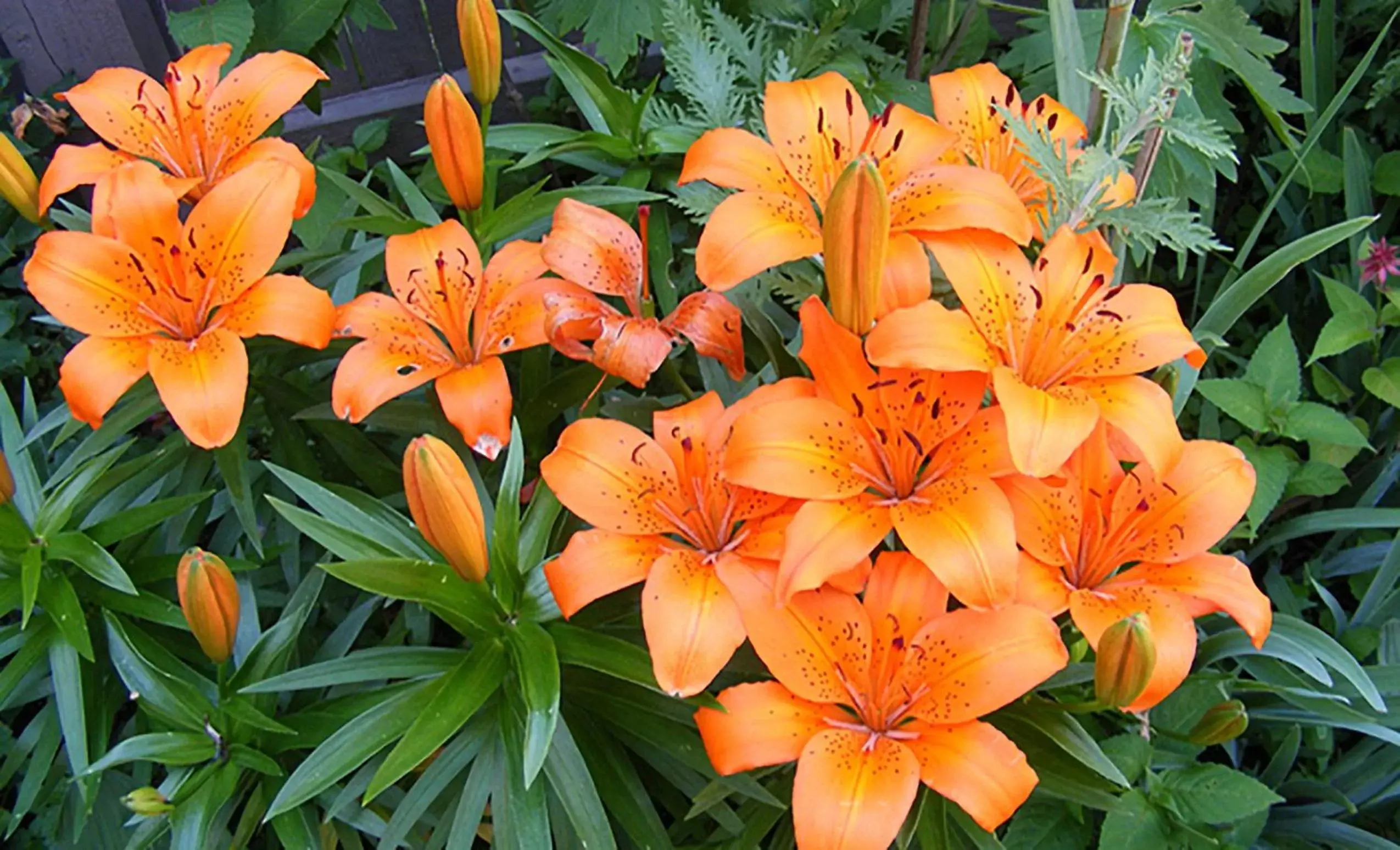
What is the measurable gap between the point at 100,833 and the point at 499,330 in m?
0.87

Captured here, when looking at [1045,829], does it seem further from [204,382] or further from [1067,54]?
[204,382]

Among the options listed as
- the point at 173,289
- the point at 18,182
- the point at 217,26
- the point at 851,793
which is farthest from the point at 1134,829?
the point at 217,26

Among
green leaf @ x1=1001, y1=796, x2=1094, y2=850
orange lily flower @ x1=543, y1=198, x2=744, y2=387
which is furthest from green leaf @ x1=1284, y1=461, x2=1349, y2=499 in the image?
orange lily flower @ x1=543, y1=198, x2=744, y2=387

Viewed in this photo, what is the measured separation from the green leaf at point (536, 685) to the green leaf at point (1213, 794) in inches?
26.6

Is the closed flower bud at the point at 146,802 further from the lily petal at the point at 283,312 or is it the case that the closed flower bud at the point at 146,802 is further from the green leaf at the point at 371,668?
the lily petal at the point at 283,312

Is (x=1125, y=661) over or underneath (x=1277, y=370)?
over

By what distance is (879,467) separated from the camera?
2.76ft

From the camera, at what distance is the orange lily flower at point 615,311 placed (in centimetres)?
88

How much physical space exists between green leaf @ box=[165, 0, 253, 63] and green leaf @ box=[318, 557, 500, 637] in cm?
118

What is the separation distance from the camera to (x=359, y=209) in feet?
5.55

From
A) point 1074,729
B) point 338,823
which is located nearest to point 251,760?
point 338,823

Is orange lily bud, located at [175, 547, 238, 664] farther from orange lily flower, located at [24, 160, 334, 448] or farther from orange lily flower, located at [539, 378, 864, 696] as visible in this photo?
orange lily flower, located at [539, 378, 864, 696]

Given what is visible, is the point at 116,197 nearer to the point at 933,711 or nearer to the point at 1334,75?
the point at 933,711

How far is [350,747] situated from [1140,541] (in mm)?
692
